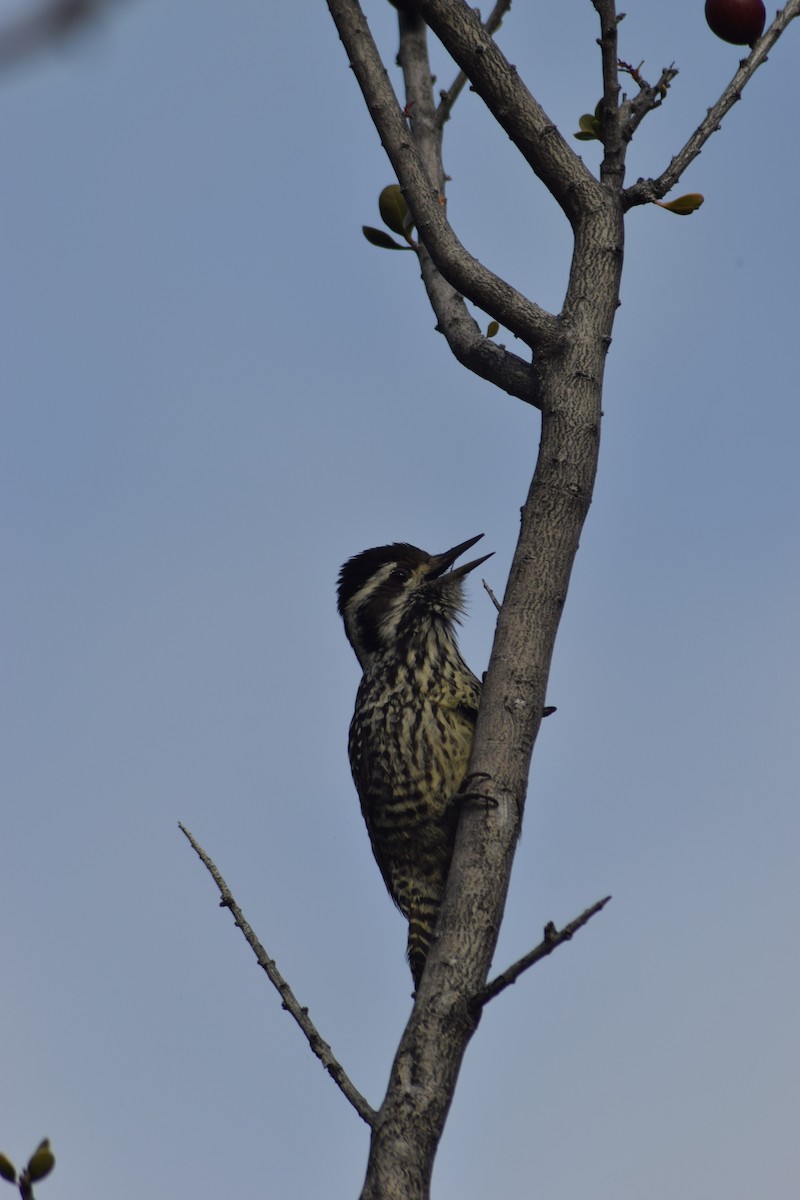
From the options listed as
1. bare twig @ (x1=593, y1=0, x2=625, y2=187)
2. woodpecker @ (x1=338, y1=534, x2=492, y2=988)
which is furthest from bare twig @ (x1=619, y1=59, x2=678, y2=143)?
woodpecker @ (x1=338, y1=534, x2=492, y2=988)

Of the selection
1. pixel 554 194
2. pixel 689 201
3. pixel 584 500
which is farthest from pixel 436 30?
pixel 584 500

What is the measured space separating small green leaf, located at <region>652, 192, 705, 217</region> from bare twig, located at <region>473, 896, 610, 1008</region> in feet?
7.10

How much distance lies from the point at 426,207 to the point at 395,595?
6.73 ft

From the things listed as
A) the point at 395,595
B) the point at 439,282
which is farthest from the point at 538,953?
the point at 395,595

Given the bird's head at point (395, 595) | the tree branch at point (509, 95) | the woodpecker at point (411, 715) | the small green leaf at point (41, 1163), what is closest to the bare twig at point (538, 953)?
the small green leaf at point (41, 1163)

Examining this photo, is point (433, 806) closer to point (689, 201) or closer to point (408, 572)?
point (408, 572)

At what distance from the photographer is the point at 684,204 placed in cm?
397

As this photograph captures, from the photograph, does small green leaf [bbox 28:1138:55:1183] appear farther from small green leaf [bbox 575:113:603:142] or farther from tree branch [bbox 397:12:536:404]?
small green leaf [bbox 575:113:603:142]

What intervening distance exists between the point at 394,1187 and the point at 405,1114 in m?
0.15

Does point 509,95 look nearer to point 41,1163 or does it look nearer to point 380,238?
point 380,238

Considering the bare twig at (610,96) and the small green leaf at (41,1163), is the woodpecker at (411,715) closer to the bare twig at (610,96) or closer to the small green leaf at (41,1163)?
the bare twig at (610,96)

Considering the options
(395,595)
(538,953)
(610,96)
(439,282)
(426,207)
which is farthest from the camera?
(395,595)

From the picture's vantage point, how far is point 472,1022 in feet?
9.78

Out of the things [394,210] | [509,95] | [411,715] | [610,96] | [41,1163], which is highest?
[394,210]
